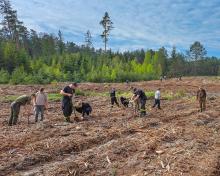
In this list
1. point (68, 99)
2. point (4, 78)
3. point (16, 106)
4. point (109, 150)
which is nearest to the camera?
point (109, 150)

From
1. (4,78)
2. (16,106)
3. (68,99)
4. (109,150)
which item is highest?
(68,99)

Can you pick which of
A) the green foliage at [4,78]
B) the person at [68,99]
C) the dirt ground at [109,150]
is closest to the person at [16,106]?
the person at [68,99]

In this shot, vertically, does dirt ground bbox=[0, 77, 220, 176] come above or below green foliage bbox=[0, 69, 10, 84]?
below

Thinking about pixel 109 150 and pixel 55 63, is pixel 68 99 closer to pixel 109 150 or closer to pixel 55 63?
pixel 109 150

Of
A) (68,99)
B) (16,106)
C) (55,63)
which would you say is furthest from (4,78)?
(68,99)

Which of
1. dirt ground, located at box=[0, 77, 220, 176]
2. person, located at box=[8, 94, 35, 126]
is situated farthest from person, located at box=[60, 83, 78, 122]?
person, located at box=[8, 94, 35, 126]

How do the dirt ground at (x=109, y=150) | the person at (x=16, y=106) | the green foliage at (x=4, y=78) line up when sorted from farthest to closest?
1. the green foliage at (x=4, y=78)
2. the person at (x=16, y=106)
3. the dirt ground at (x=109, y=150)

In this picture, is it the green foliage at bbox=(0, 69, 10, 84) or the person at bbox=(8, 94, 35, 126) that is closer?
the person at bbox=(8, 94, 35, 126)

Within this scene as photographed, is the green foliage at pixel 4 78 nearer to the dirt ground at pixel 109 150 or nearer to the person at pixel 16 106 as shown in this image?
the person at pixel 16 106

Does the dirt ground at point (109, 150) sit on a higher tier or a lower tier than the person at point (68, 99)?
lower

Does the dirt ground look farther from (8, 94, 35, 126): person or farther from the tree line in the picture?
the tree line

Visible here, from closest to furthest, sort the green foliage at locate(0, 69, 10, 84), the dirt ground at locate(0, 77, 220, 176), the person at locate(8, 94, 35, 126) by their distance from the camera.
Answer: the dirt ground at locate(0, 77, 220, 176) < the person at locate(8, 94, 35, 126) < the green foliage at locate(0, 69, 10, 84)

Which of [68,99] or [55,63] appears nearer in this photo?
[68,99]

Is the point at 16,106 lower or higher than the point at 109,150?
higher
